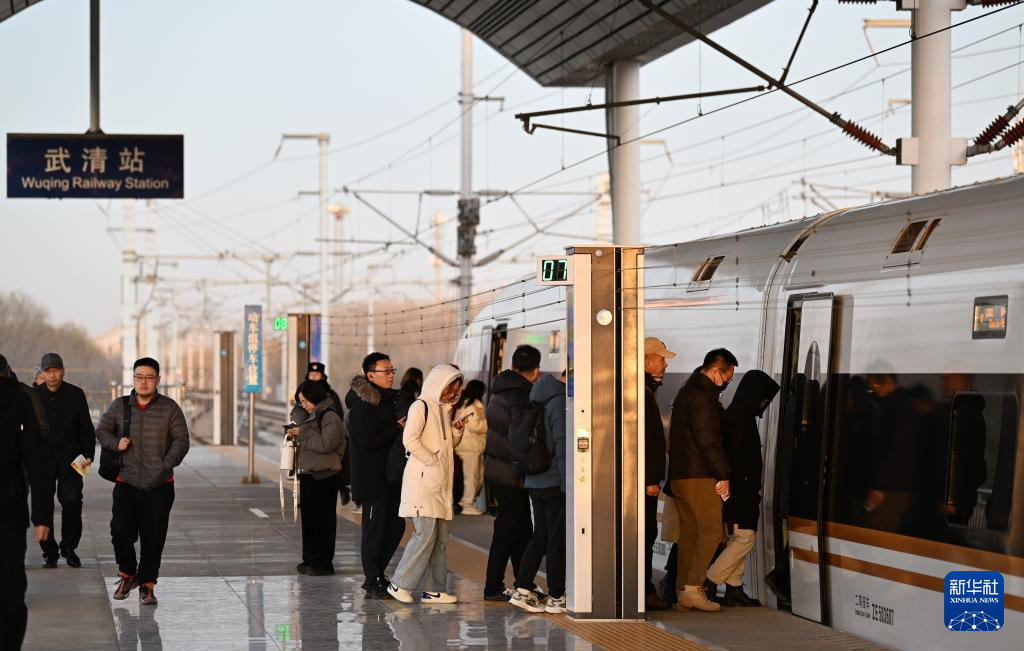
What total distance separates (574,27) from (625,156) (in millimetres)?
2243

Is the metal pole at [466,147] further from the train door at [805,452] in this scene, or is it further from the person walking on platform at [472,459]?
the train door at [805,452]

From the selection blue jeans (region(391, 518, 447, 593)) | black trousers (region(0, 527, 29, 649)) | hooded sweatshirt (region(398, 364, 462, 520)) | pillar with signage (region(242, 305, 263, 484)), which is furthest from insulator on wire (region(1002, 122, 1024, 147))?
pillar with signage (region(242, 305, 263, 484))

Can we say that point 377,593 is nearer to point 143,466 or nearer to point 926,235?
point 143,466

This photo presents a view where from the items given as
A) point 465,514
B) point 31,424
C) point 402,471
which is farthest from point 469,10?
point 31,424

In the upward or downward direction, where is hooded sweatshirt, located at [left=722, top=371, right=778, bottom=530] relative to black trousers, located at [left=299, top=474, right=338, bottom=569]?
upward

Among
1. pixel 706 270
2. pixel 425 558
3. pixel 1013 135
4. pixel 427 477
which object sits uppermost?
pixel 1013 135

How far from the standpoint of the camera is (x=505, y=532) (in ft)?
37.4

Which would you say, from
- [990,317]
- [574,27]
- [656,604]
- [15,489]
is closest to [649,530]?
[656,604]

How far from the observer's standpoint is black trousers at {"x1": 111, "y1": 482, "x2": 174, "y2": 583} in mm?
11172

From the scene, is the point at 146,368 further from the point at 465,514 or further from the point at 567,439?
the point at 465,514

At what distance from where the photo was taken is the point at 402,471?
11430 mm

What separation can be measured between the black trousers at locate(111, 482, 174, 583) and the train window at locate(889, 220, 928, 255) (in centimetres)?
520

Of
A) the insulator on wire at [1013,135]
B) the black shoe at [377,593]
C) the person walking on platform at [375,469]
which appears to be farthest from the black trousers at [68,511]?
the insulator on wire at [1013,135]

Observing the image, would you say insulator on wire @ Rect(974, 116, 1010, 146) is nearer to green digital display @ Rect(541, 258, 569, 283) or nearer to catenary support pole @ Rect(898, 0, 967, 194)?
catenary support pole @ Rect(898, 0, 967, 194)
